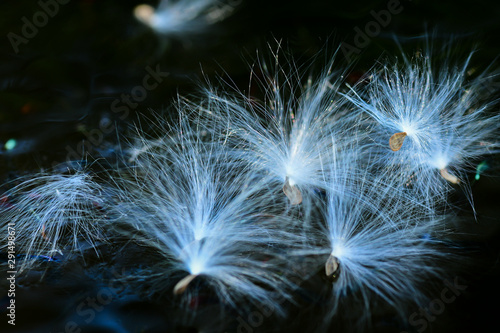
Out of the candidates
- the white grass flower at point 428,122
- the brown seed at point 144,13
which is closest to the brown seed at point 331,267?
the white grass flower at point 428,122

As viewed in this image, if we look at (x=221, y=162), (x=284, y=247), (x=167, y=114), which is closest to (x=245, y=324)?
(x=284, y=247)

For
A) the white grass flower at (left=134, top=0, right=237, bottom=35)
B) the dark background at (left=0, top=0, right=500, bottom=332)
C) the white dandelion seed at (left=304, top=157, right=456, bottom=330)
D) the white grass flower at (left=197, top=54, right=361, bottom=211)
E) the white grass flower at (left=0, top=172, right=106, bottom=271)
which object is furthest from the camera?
the white grass flower at (left=134, top=0, right=237, bottom=35)

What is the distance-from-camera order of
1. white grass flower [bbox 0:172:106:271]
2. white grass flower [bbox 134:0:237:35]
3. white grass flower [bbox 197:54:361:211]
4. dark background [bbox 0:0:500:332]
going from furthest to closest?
white grass flower [bbox 134:0:237:35]
dark background [bbox 0:0:500:332]
white grass flower [bbox 197:54:361:211]
white grass flower [bbox 0:172:106:271]

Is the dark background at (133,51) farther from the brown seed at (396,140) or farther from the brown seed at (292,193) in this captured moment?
the brown seed at (292,193)

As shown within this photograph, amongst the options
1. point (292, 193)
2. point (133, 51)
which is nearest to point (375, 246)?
point (292, 193)

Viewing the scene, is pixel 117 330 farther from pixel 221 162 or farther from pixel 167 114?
pixel 167 114

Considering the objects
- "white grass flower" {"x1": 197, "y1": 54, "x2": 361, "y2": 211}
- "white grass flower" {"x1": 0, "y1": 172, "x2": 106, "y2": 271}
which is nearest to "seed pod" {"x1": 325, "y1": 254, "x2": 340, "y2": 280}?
"white grass flower" {"x1": 197, "y1": 54, "x2": 361, "y2": 211}

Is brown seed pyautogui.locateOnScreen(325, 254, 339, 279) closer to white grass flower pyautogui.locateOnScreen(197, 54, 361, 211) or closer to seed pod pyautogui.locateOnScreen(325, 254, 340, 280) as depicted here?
seed pod pyautogui.locateOnScreen(325, 254, 340, 280)

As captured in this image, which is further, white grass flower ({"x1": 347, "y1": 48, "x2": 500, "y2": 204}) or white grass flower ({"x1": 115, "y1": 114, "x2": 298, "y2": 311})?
white grass flower ({"x1": 347, "y1": 48, "x2": 500, "y2": 204})
